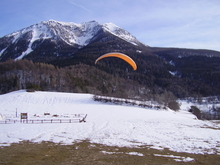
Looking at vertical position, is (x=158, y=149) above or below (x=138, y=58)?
below

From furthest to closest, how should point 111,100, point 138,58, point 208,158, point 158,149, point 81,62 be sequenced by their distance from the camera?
point 138,58
point 81,62
point 111,100
point 158,149
point 208,158

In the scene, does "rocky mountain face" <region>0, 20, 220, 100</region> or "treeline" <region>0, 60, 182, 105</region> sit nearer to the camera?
"treeline" <region>0, 60, 182, 105</region>

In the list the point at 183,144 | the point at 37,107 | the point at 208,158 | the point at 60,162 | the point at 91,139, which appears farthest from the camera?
the point at 37,107

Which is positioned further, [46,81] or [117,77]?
[117,77]

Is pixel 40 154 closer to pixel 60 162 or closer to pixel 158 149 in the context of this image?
pixel 60 162

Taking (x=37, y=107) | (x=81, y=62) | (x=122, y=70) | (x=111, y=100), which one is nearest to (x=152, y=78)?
(x=122, y=70)

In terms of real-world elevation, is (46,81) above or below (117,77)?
below

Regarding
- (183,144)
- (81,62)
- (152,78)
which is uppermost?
(81,62)

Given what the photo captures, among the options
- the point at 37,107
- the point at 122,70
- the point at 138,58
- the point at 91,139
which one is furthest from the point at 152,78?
the point at 91,139

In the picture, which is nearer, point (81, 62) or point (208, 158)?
point (208, 158)

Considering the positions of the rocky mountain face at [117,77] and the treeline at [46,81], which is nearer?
the treeline at [46,81]
